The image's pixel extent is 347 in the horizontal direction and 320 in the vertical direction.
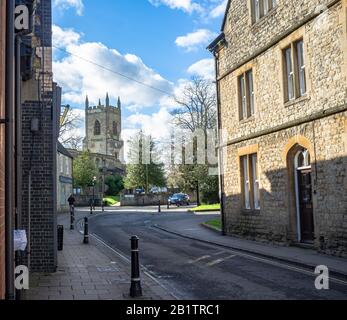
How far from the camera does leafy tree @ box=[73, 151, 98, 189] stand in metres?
66.9

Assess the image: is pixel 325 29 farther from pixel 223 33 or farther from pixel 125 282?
pixel 125 282

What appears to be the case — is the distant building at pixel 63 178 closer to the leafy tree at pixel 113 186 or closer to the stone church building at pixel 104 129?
the leafy tree at pixel 113 186

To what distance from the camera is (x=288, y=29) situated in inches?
607

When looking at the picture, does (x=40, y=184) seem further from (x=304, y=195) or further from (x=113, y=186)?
(x=113, y=186)

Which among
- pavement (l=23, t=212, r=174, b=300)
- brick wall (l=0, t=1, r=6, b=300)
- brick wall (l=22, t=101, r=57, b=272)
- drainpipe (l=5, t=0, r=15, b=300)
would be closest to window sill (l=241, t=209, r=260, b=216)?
pavement (l=23, t=212, r=174, b=300)

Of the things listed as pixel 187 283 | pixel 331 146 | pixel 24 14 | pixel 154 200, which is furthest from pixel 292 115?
pixel 154 200

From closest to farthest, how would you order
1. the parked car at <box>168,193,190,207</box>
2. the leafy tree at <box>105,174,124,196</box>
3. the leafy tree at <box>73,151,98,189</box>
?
the parked car at <box>168,193,190,207</box> < the leafy tree at <box>73,151,98,189</box> < the leafy tree at <box>105,174,124,196</box>

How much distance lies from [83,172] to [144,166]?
333 inches

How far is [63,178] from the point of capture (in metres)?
46.4

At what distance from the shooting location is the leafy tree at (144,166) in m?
63.7

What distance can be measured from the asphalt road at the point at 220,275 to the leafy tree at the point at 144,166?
46722 millimetres

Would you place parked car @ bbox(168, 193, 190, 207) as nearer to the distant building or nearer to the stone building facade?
the distant building

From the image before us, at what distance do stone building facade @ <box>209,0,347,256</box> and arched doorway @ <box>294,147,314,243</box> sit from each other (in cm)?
3

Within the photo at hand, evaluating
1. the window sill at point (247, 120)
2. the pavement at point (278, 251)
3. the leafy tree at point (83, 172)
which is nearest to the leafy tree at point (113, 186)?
the leafy tree at point (83, 172)
